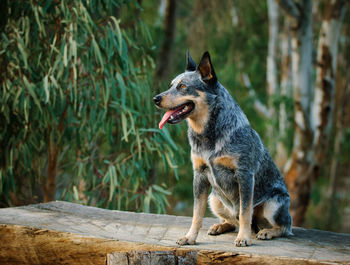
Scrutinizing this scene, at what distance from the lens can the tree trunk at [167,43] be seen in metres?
9.47

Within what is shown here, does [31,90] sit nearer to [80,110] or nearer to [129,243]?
[80,110]

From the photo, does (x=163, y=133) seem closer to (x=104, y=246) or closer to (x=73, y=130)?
(x=73, y=130)

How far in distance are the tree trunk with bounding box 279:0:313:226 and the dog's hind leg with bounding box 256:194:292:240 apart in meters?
5.08

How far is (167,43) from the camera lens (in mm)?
9641

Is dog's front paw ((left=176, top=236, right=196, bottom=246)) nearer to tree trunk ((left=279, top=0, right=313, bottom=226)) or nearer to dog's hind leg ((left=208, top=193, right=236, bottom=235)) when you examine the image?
dog's hind leg ((left=208, top=193, right=236, bottom=235))

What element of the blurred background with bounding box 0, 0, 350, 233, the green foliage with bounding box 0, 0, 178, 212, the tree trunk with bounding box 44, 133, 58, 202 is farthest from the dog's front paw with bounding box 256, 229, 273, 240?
the tree trunk with bounding box 44, 133, 58, 202

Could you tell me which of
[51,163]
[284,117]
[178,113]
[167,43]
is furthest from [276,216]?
[284,117]

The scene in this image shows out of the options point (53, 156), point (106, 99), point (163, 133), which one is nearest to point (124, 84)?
point (106, 99)

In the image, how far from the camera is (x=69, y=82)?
5.82m

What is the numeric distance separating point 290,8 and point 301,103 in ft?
5.14

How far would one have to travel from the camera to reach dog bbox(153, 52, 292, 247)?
334cm

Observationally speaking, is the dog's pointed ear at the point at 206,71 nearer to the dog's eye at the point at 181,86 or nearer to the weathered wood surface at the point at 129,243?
the dog's eye at the point at 181,86

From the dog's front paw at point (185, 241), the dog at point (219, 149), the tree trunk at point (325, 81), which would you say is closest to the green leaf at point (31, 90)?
the dog at point (219, 149)

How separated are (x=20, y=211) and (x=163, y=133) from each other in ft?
6.57
